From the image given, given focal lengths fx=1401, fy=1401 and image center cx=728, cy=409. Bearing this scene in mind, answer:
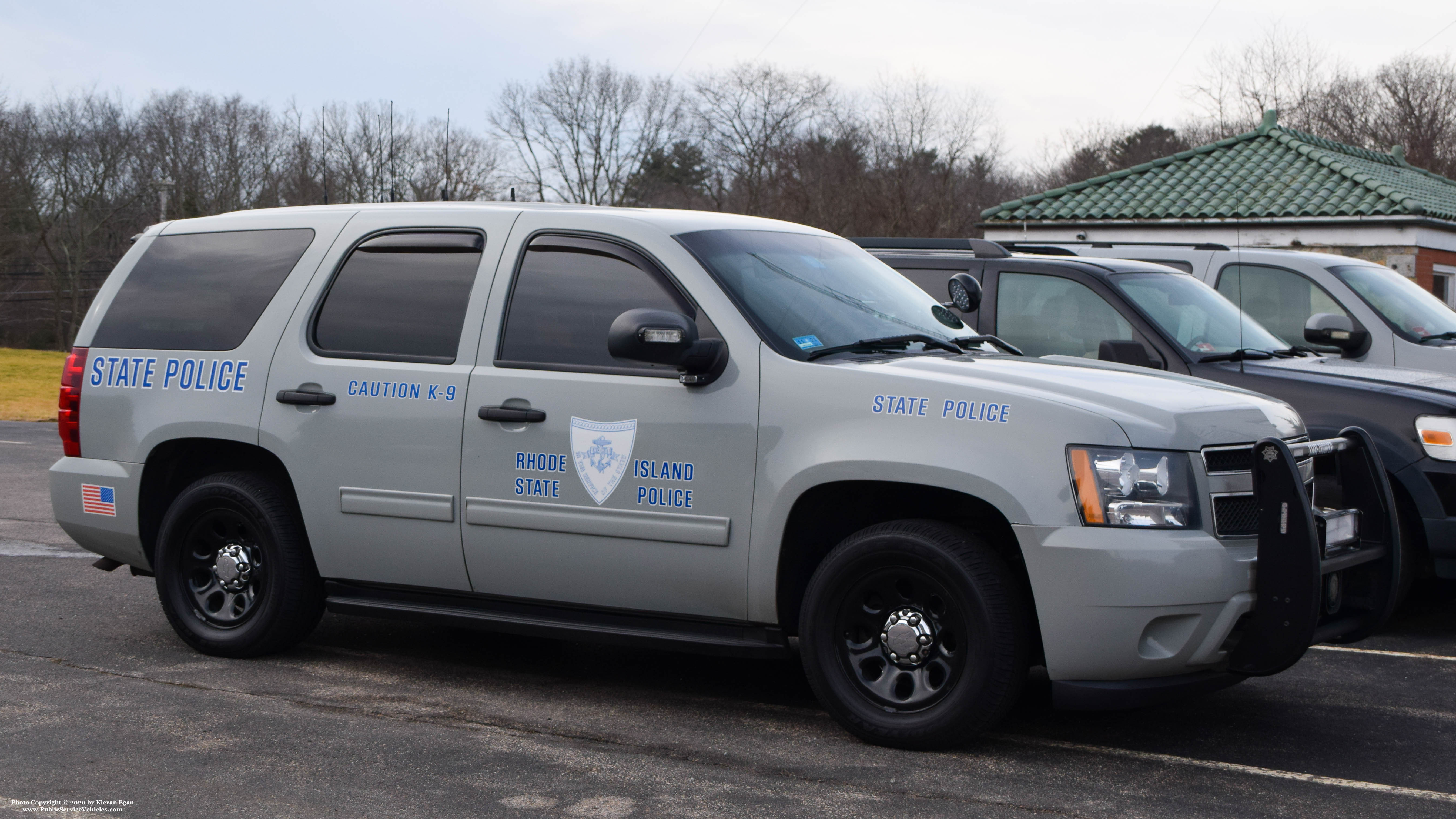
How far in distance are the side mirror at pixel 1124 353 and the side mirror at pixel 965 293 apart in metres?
1.06

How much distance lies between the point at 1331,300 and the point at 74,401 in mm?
7107

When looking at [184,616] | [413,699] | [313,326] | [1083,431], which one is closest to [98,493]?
[184,616]

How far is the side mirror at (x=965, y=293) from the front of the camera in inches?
249

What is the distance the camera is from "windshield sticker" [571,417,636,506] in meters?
4.99

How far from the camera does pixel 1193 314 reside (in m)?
7.75

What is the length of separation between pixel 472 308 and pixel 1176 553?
2773 millimetres

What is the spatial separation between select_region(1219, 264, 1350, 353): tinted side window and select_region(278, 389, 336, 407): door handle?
220 inches

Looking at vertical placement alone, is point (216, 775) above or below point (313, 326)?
below

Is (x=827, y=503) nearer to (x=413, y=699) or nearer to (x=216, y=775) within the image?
(x=413, y=699)

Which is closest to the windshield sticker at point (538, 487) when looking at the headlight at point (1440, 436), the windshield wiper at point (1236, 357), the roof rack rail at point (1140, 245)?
the windshield wiper at point (1236, 357)

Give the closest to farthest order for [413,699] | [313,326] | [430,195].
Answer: [413,699], [313,326], [430,195]

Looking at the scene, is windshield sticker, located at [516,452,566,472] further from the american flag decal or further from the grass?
the grass

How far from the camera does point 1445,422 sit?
6391 mm

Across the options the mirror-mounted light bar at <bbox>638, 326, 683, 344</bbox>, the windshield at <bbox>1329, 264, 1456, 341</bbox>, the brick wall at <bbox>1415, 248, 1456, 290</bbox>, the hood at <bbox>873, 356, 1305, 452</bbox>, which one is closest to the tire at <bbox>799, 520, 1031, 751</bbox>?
the hood at <bbox>873, 356, 1305, 452</bbox>
